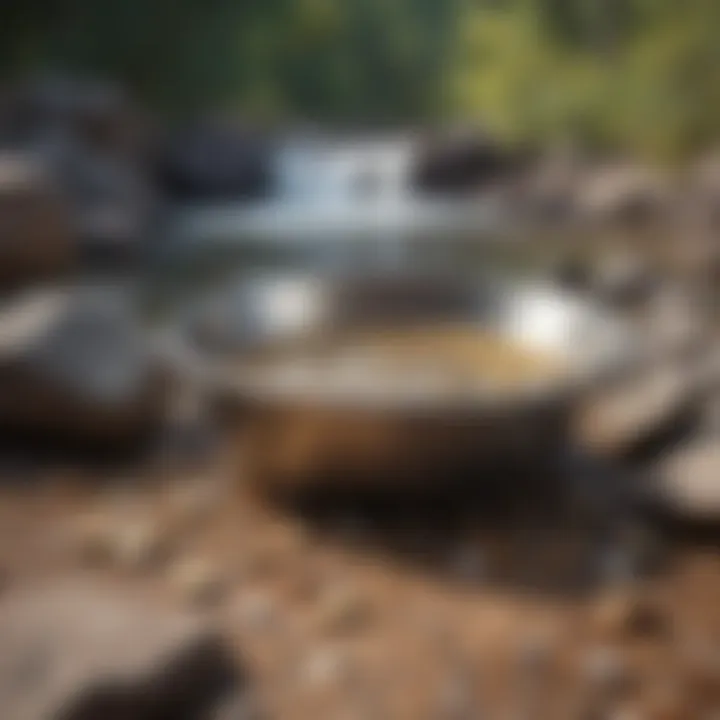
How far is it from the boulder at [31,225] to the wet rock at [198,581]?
477 mm

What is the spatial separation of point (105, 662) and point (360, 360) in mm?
382

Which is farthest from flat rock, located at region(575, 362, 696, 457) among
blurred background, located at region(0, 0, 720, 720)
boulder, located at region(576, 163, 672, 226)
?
boulder, located at region(576, 163, 672, 226)

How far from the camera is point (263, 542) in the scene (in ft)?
2.25

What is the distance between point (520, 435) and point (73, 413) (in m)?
0.35

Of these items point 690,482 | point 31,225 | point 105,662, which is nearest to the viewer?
point 105,662

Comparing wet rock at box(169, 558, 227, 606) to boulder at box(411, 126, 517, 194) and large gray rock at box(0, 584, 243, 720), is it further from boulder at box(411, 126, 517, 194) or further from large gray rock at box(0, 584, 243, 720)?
boulder at box(411, 126, 517, 194)

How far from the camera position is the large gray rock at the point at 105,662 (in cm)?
46

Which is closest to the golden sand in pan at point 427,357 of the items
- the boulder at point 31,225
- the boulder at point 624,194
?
the boulder at point 624,194

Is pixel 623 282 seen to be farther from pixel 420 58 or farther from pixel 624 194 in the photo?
pixel 420 58

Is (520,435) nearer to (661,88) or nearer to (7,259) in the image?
(661,88)

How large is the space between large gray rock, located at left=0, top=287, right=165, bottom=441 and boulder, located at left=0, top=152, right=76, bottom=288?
166 millimetres

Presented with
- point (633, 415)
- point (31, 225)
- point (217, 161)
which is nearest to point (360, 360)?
point (633, 415)

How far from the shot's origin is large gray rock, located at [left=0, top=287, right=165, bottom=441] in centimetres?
82

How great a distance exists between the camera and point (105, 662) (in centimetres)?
48
